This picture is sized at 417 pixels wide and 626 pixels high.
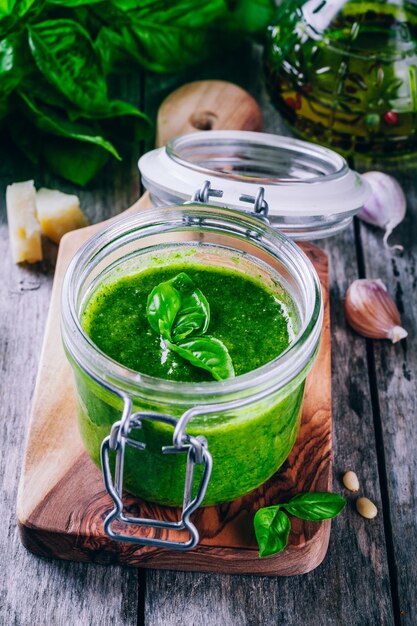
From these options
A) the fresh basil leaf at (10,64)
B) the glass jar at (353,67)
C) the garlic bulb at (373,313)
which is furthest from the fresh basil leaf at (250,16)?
the garlic bulb at (373,313)

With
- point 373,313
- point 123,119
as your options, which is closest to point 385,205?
point 373,313

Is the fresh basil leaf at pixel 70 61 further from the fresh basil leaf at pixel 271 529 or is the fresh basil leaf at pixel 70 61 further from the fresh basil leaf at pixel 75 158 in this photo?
the fresh basil leaf at pixel 271 529

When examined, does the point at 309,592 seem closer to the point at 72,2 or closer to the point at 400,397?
the point at 400,397

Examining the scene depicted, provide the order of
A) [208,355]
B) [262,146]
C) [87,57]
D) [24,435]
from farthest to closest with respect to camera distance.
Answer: [87,57], [262,146], [24,435], [208,355]

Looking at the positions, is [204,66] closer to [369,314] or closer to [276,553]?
[369,314]

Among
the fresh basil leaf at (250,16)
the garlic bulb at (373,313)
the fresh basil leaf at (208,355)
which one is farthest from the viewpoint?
the fresh basil leaf at (250,16)

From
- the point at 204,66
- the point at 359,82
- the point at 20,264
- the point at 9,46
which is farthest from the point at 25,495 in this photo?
the point at 204,66
